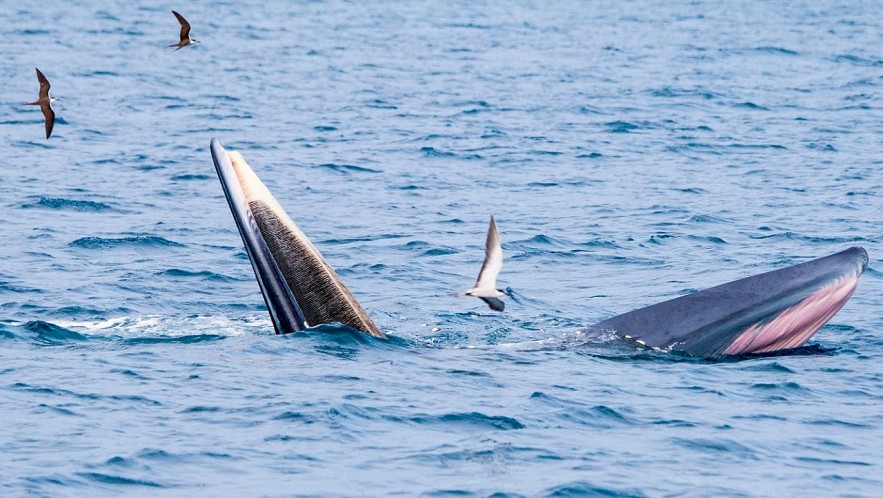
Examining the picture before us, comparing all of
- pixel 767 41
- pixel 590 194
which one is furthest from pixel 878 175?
pixel 767 41

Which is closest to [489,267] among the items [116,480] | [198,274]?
[116,480]

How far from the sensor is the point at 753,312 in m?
16.2

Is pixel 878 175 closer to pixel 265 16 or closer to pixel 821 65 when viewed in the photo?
pixel 821 65

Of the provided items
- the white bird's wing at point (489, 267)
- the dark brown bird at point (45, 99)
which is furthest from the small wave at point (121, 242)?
the white bird's wing at point (489, 267)

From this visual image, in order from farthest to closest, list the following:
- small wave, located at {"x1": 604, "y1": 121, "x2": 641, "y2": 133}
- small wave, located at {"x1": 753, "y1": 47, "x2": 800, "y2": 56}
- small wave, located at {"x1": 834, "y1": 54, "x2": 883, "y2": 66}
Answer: small wave, located at {"x1": 753, "y1": 47, "x2": 800, "y2": 56} < small wave, located at {"x1": 834, "y1": 54, "x2": 883, "y2": 66} < small wave, located at {"x1": 604, "y1": 121, "x2": 641, "y2": 133}

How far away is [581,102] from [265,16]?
41094 mm

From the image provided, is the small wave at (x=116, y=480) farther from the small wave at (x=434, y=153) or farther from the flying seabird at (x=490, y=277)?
the small wave at (x=434, y=153)

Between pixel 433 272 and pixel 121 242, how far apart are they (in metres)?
5.73

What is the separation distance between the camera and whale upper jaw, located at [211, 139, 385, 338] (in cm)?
1614

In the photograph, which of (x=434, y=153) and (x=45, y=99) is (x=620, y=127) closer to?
(x=434, y=153)

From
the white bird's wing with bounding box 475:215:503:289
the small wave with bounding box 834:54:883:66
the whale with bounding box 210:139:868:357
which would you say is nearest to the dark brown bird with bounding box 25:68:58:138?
the whale with bounding box 210:139:868:357

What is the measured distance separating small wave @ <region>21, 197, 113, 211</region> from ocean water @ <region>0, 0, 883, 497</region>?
10 cm

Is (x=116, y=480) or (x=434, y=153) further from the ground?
(x=434, y=153)

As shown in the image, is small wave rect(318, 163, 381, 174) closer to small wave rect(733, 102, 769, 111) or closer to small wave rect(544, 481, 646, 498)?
small wave rect(733, 102, 769, 111)
